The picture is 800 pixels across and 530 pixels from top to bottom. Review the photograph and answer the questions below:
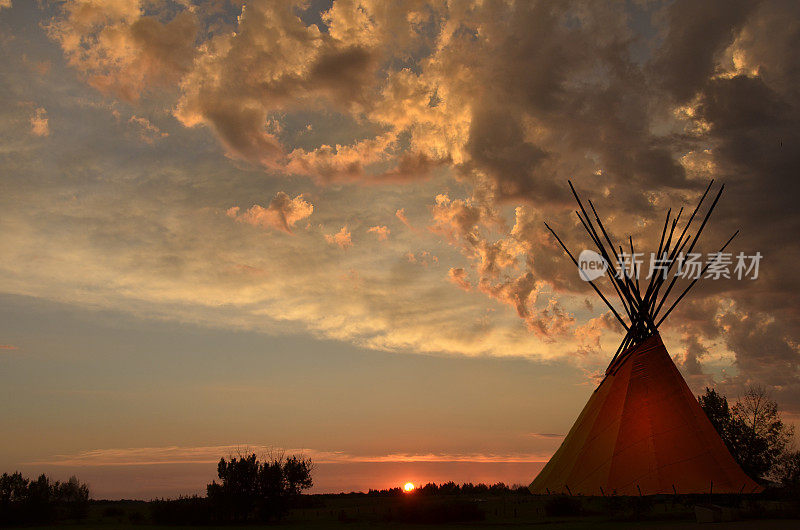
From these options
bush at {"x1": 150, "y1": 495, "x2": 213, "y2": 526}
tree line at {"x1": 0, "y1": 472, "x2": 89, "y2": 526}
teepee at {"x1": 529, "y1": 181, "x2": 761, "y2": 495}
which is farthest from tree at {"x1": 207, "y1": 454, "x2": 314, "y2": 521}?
teepee at {"x1": 529, "y1": 181, "x2": 761, "y2": 495}

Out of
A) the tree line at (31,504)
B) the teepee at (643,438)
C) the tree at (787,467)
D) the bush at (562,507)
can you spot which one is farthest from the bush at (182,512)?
the tree at (787,467)

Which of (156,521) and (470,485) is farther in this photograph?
(470,485)

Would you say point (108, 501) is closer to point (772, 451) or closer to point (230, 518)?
point (230, 518)

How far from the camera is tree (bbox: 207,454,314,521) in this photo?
40.1m

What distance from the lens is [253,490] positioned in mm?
41062

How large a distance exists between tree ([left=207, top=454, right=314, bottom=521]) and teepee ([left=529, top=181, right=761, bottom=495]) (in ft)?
91.1

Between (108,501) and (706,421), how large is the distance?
131631mm

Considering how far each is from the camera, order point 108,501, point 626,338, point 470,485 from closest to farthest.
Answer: point 626,338
point 470,485
point 108,501

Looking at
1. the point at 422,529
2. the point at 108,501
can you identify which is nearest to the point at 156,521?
the point at 422,529

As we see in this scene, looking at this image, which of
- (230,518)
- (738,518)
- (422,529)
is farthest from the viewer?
(230,518)

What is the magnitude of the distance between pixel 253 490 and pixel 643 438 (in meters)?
32.0

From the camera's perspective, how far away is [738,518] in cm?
2825

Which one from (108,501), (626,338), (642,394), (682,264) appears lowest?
(108,501)

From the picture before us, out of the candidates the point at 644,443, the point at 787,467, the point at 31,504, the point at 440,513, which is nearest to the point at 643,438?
the point at 644,443
